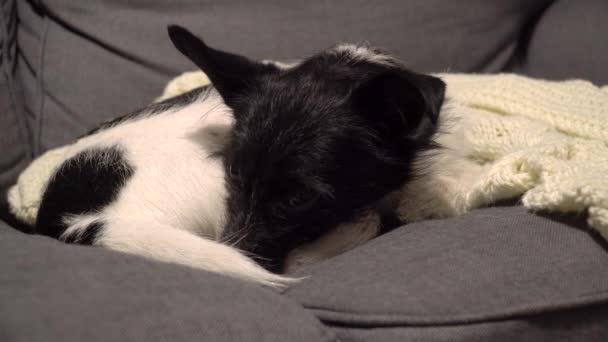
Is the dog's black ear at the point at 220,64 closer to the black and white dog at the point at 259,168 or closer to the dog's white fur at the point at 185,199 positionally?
the black and white dog at the point at 259,168

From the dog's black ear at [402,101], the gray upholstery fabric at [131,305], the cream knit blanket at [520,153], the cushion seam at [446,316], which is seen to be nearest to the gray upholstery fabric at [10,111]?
the cream knit blanket at [520,153]

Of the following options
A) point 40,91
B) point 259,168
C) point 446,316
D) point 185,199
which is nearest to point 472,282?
point 446,316

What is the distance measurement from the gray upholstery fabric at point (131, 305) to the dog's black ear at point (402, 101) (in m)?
0.49

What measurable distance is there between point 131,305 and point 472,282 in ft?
1.70

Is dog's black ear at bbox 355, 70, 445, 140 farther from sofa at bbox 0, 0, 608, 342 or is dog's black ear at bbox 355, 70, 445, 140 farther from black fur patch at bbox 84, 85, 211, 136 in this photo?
black fur patch at bbox 84, 85, 211, 136

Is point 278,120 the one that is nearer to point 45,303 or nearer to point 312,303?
point 312,303

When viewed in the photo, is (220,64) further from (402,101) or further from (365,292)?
(365,292)

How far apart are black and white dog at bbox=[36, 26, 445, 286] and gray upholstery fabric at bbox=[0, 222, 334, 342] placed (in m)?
0.17

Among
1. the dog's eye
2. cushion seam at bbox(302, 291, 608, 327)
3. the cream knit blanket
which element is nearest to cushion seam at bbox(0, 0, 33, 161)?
the cream knit blanket

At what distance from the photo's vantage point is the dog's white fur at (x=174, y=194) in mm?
992

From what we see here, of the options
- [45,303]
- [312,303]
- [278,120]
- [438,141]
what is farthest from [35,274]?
[438,141]

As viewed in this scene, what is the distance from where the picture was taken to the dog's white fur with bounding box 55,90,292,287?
992mm

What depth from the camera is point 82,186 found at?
3.92 ft

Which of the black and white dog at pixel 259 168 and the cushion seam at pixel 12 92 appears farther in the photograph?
the cushion seam at pixel 12 92
